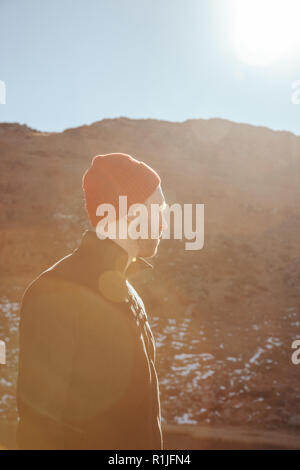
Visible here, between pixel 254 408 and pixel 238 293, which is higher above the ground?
pixel 238 293

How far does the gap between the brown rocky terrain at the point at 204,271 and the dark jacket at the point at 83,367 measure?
19.9ft

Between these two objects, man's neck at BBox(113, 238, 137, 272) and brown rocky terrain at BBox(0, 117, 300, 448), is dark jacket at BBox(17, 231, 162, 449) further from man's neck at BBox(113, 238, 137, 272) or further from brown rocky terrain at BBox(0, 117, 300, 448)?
brown rocky terrain at BBox(0, 117, 300, 448)

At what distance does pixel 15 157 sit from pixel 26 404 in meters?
23.8

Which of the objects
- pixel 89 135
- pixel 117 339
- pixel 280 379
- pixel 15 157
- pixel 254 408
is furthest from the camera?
pixel 89 135

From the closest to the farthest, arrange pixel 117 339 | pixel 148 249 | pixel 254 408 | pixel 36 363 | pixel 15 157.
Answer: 1. pixel 36 363
2. pixel 117 339
3. pixel 148 249
4. pixel 254 408
5. pixel 15 157

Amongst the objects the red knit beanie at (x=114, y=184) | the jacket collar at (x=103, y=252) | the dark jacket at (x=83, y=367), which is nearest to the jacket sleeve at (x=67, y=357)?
the dark jacket at (x=83, y=367)

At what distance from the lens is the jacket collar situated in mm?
1970

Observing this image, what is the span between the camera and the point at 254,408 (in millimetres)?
8547

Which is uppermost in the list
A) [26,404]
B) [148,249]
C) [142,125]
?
[142,125]
